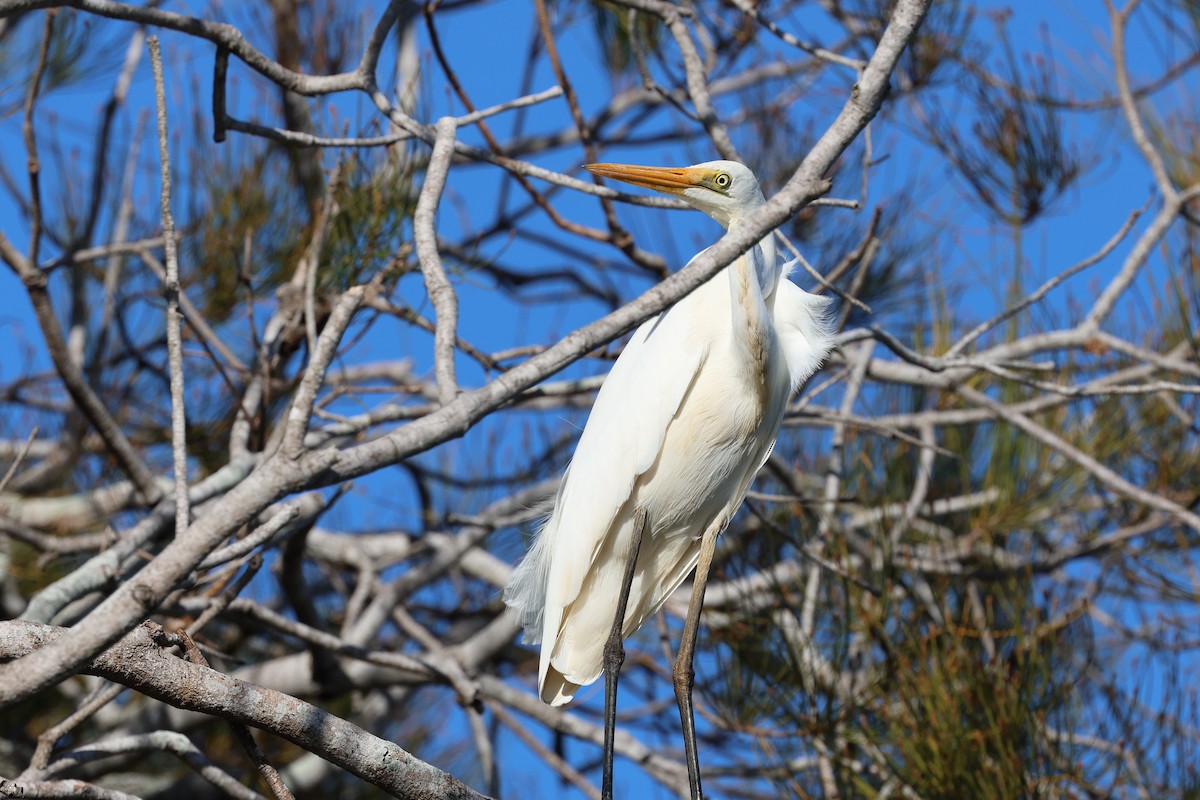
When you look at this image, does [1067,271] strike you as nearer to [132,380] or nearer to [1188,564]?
[1188,564]

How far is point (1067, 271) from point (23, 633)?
64.9 inches

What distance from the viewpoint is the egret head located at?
79.5 inches

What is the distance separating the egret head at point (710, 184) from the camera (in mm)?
2020

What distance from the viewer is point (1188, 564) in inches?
130

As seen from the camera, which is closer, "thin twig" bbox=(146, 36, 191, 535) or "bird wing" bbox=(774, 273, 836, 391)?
"thin twig" bbox=(146, 36, 191, 535)

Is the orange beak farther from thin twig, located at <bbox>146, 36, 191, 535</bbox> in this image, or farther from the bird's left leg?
thin twig, located at <bbox>146, 36, 191, 535</bbox>

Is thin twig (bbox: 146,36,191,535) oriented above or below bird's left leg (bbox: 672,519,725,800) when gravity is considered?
below

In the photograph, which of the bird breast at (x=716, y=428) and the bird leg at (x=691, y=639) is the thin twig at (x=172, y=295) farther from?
the bird leg at (x=691, y=639)

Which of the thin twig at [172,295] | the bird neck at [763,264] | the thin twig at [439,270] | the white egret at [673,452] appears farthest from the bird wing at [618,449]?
A: the thin twig at [172,295]

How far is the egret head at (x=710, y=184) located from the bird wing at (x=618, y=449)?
8.8 inches

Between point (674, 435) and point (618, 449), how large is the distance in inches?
4.0

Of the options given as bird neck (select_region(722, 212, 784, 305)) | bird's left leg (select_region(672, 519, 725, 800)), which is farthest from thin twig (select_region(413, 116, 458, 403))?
bird's left leg (select_region(672, 519, 725, 800))

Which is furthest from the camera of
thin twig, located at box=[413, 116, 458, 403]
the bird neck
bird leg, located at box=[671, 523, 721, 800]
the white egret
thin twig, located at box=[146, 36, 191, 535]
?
bird leg, located at box=[671, 523, 721, 800]

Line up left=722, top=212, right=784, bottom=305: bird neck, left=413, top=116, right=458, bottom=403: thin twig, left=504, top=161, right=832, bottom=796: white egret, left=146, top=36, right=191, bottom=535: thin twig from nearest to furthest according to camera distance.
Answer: left=413, top=116, right=458, bottom=403: thin twig, left=146, top=36, right=191, bottom=535: thin twig, left=722, top=212, right=784, bottom=305: bird neck, left=504, top=161, right=832, bottom=796: white egret
